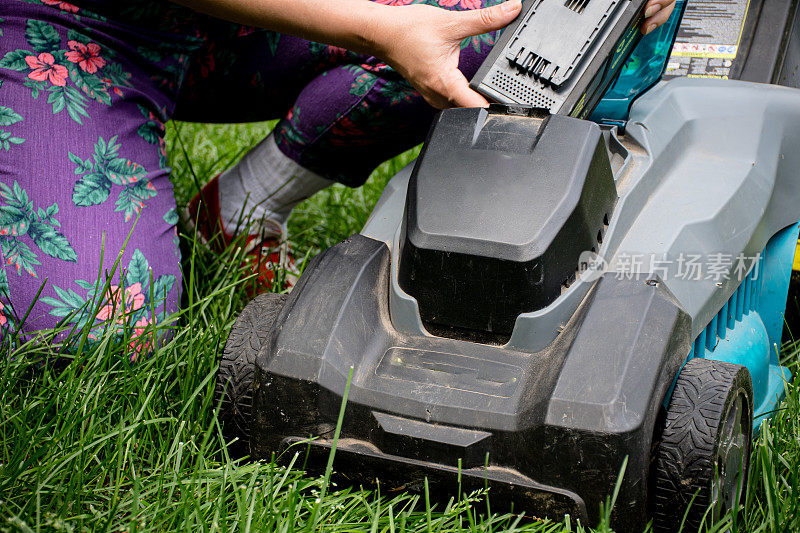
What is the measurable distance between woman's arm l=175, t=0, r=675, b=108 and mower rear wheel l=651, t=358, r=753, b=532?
44cm

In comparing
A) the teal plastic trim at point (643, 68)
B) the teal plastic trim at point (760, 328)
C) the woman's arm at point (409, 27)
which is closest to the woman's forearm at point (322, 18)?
the woman's arm at point (409, 27)

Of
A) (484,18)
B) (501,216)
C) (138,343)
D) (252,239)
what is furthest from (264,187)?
(501,216)

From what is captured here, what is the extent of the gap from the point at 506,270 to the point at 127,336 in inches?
19.4

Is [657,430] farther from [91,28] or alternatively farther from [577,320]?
[91,28]

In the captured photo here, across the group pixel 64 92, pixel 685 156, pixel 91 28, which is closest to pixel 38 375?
pixel 64 92

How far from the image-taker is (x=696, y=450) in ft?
2.74

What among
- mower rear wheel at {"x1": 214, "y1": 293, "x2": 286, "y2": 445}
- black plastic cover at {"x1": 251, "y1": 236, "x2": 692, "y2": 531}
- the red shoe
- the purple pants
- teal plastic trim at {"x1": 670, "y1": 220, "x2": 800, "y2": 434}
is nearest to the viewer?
black plastic cover at {"x1": 251, "y1": 236, "x2": 692, "y2": 531}

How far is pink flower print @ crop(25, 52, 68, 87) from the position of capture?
129 centimetres

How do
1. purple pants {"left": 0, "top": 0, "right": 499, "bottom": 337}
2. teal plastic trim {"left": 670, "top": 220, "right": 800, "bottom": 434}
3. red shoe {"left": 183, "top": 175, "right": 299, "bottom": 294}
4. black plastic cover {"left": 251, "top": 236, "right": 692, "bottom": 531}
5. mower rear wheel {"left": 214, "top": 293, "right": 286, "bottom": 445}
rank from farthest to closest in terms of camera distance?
red shoe {"left": 183, "top": 175, "right": 299, "bottom": 294}, purple pants {"left": 0, "top": 0, "right": 499, "bottom": 337}, teal plastic trim {"left": 670, "top": 220, "right": 800, "bottom": 434}, mower rear wheel {"left": 214, "top": 293, "right": 286, "bottom": 445}, black plastic cover {"left": 251, "top": 236, "right": 692, "bottom": 531}

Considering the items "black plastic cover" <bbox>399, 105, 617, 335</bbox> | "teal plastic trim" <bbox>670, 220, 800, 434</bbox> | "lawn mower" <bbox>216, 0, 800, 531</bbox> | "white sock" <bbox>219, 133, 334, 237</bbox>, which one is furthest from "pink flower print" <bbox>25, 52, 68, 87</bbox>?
"teal plastic trim" <bbox>670, 220, 800, 434</bbox>

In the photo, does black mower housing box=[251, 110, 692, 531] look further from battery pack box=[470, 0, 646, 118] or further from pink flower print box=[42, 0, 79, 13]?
pink flower print box=[42, 0, 79, 13]

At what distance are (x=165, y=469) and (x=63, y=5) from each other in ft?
2.51

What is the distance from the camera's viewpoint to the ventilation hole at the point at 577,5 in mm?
1083

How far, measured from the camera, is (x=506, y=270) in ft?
2.99
